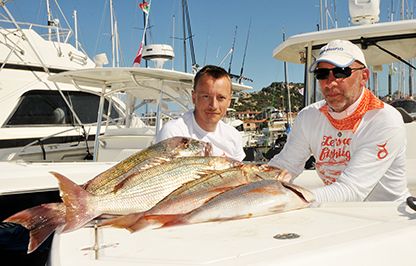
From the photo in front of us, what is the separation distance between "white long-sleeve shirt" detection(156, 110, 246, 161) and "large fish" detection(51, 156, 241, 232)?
0.94 metres

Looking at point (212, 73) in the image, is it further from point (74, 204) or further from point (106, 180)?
point (74, 204)

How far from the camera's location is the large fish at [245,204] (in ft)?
6.12

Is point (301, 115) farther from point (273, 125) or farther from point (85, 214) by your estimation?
point (273, 125)

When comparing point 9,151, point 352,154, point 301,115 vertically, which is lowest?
point 9,151

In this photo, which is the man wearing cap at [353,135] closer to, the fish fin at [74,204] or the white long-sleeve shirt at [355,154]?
the white long-sleeve shirt at [355,154]

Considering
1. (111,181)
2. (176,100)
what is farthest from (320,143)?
(176,100)

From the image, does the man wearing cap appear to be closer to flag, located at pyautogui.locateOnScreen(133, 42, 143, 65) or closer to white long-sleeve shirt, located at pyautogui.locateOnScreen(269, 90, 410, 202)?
white long-sleeve shirt, located at pyautogui.locateOnScreen(269, 90, 410, 202)

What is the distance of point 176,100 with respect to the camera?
757 centimetres

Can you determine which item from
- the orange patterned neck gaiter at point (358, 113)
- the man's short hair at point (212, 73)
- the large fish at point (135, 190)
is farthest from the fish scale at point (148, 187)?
the man's short hair at point (212, 73)

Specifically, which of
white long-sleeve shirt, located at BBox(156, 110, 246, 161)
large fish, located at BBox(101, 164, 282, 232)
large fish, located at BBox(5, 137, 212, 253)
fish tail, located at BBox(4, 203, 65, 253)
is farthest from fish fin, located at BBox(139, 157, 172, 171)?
white long-sleeve shirt, located at BBox(156, 110, 246, 161)

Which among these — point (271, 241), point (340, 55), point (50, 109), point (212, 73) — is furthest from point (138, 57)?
point (271, 241)

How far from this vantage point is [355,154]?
8.10 feet

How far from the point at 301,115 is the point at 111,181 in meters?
1.40

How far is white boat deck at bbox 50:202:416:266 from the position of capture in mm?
1459
